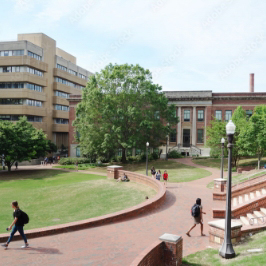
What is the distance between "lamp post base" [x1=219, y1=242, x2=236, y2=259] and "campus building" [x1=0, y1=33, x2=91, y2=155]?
5187 centimetres

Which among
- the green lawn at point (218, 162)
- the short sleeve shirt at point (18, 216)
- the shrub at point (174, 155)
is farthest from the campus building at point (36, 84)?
the short sleeve shirt at point (18, 216)

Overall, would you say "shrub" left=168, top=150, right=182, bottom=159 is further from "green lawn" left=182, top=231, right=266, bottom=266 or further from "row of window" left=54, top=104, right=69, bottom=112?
"green lawn" left=182, top=231, right=266, bottom=266

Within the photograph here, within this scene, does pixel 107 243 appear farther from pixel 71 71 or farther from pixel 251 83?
pixel 71 71

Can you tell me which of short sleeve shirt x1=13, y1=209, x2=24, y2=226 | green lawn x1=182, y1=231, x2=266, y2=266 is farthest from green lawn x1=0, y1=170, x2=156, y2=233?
green lawn x1=182, y1=231, x2=266, y2=266

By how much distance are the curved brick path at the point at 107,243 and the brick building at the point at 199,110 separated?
3819cm

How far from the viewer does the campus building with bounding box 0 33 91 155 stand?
53844mm

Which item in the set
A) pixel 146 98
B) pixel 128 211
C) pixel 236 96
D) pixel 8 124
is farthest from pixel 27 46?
pixel 128 211

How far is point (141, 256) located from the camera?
23.0ft

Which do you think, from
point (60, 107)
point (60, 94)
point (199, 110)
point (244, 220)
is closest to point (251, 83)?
point (199, 110)

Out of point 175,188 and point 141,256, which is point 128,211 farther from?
point 175,188

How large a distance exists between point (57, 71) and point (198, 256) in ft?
195

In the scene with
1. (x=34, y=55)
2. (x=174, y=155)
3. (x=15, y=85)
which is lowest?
(x=174, y=155)

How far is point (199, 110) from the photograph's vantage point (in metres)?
51.6

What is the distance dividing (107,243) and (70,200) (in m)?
9.85
